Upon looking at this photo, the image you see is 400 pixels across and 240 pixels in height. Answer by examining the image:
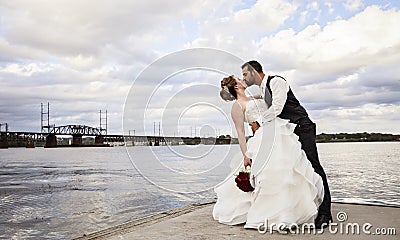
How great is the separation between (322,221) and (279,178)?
0.97 metres

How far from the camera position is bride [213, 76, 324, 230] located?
5875 millimetres

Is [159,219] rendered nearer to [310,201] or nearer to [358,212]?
[310,201]

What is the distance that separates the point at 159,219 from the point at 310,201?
2.55 meters

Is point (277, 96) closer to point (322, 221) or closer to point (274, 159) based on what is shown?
point (274, 159)

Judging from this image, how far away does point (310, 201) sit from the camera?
588 cm

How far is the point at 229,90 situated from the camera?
6.27 metres

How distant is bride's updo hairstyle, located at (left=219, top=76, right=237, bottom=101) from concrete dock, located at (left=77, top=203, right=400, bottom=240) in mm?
1860

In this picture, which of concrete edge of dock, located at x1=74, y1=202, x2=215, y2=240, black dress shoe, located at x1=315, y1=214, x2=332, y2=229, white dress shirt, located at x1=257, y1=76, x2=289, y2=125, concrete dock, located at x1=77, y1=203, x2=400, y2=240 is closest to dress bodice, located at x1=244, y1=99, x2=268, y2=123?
white dress shirt, located at x1=257, y1=76, x2=289, y2=125

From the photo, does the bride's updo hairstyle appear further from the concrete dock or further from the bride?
the concrete dock

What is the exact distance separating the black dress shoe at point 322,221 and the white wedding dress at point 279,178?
132mm

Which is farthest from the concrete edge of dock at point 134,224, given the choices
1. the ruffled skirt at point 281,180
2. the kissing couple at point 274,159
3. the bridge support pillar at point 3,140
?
the bridge support pillar at point 3,140

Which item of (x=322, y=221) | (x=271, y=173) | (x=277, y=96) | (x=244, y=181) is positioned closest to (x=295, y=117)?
(x=277, y=96)

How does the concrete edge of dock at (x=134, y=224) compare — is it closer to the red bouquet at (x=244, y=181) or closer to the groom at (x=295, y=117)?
the red bouquet at (x=244, y=181)

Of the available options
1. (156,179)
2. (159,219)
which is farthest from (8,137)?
(159,219)
